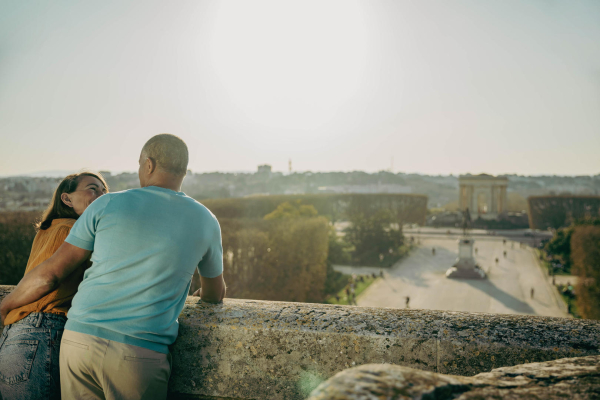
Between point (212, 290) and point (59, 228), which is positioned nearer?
point (59, 228)

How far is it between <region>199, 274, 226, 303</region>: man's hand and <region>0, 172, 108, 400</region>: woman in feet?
2.28

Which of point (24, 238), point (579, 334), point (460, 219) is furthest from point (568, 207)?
point (579, 334)

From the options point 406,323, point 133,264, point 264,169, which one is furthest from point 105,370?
point 264,169

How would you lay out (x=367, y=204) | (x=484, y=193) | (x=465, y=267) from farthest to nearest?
(x=484, y=193)
(x=367, y=204)
(x=465, y=267)

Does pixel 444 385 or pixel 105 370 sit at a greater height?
pixel 444 385

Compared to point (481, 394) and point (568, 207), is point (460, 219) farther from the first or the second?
point (481, 394)

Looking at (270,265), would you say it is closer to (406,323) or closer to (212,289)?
(212,289)

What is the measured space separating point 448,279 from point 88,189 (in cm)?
3517

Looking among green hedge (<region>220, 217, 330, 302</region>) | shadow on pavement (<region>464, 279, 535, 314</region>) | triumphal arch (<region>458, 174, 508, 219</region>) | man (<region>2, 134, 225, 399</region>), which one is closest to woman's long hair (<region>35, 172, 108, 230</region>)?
man (<region>2, 134, 225, 399</region>)

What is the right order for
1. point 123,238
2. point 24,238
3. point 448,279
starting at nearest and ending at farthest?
point 123,238 → point 24,238 → point 448,279

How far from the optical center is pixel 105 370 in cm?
212

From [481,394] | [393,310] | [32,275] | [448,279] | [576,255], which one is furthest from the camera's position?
[448,279]

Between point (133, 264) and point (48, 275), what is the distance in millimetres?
551

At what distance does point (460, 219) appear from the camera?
3118 inches
